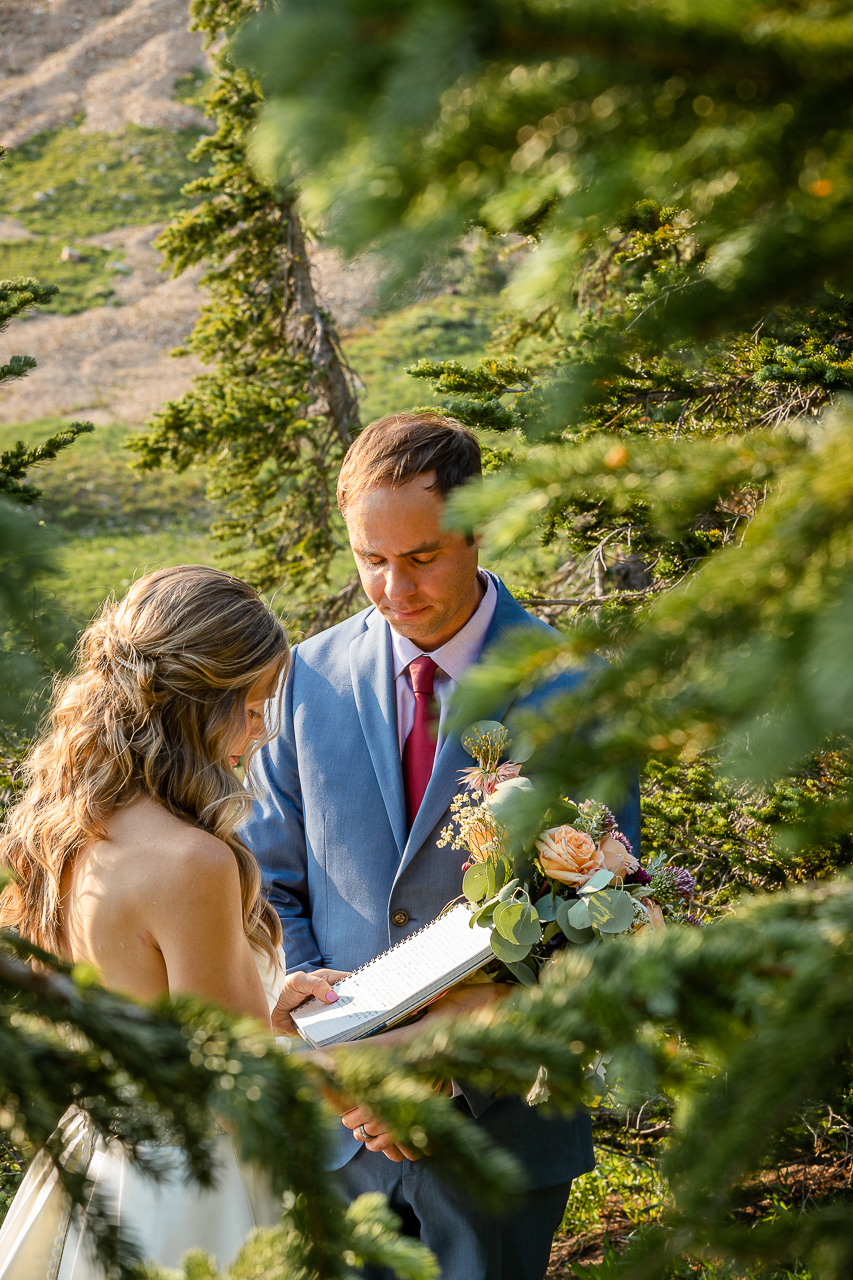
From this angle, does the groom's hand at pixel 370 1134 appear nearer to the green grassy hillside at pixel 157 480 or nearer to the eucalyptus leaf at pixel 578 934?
the eucalyptus leaf at pixel 578 934

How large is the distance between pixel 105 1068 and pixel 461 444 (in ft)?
8.00

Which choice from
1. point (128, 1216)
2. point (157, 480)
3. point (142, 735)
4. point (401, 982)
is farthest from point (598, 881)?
point (157, 480)

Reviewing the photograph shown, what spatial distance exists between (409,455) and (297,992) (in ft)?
5.18

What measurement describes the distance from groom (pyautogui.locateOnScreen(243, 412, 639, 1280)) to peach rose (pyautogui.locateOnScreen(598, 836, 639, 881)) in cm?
50

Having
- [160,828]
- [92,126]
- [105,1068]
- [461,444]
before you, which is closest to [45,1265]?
[160,828]

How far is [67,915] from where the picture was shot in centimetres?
225

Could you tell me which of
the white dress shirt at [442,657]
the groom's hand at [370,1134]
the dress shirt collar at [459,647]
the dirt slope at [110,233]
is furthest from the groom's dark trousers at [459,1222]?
the dirt slope at [110,233]

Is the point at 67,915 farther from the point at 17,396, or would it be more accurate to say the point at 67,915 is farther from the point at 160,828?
the point at 17,396

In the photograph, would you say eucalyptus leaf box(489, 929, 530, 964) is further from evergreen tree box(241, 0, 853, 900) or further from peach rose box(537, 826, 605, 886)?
evergreen tree box(241, 0, 853, 900)

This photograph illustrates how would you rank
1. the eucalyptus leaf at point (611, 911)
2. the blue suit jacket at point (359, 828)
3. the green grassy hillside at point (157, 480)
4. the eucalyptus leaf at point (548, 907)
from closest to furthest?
the eucalyptus leaf at point (611, 911)
the eucalyptus leaf at point (548, 907)
the blue suit jacket at point (359, 828)
the green grassy hillside at point (157, 480)

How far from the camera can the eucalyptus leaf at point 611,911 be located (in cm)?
202

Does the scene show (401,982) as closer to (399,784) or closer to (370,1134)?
(370,1134)

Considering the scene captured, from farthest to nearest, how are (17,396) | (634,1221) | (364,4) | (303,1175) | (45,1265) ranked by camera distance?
(17,396), (634,1221), (45,1265), (303,1175), (364,4)

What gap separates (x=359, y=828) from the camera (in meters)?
2.83
